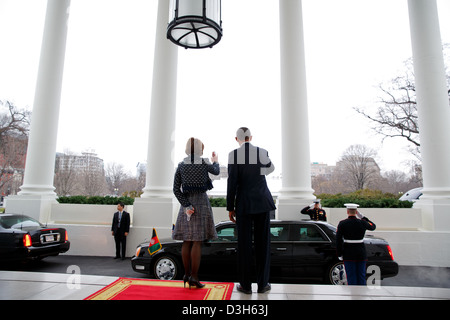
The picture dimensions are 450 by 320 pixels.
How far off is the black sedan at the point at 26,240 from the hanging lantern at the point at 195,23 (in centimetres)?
706

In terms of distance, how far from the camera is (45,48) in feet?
37.6

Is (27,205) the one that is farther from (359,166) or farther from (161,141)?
(359,166)

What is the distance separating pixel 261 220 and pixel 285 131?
7.15 meters

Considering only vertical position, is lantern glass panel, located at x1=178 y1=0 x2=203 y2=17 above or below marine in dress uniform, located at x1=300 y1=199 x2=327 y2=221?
above

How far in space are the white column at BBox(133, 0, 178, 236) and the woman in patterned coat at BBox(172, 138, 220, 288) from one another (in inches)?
249

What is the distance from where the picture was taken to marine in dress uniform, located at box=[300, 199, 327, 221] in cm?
892

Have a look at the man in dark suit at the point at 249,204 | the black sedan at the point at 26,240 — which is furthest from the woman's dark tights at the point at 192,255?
the black sedan at the point at 26,240

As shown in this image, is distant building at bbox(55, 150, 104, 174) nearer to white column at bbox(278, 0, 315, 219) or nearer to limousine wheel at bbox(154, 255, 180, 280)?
white column at bbox(278, 0, 315, 219)

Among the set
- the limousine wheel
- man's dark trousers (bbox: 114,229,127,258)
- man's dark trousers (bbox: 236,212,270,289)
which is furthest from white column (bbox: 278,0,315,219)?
man's dark trousers (bbox: 236,212,270,289)

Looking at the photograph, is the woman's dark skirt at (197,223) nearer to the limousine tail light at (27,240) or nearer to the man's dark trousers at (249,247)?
the man's dark trousers at (249,247)

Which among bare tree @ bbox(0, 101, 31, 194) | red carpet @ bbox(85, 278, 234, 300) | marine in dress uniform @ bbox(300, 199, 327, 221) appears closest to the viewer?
red carpet @ bbox(85, 278, 234, 300)

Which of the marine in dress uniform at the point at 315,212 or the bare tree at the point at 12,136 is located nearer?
the marine in dress uniform at the point at 315,212

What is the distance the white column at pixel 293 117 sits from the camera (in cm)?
1006
